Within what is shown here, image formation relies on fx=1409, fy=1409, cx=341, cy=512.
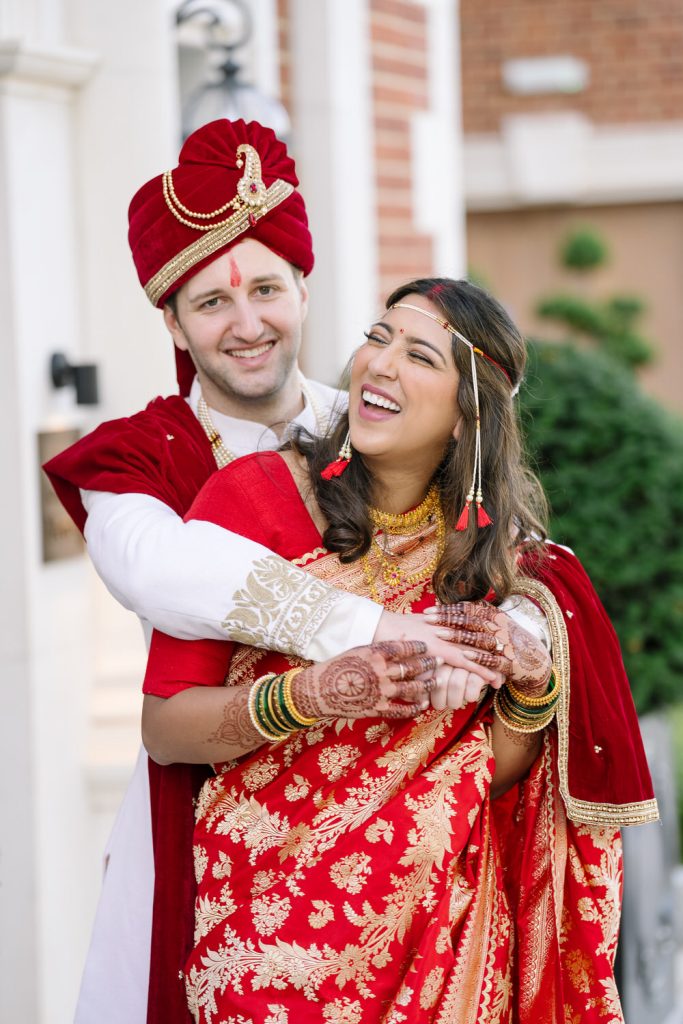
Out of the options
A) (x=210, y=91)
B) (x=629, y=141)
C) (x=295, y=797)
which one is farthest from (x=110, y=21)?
(x=629, y=141)

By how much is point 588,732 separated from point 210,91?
8.57ft

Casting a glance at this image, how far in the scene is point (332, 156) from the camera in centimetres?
521

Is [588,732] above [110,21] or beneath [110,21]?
beneath

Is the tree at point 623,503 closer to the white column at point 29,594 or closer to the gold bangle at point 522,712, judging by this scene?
the white column at point 29,594

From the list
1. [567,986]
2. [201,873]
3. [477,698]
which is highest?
[477,698]

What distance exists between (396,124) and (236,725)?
3.96 meters

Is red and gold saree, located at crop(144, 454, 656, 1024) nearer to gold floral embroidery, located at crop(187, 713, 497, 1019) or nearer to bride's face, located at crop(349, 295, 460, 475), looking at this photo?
gold floral embroidery, located at crop(187, 713, 497, 1019)

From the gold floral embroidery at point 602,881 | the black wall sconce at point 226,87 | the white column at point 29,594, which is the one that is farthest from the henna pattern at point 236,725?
the black wall sconce at point 226,87

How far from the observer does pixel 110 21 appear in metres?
3.83

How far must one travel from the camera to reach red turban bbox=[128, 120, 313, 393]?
8.30 ft

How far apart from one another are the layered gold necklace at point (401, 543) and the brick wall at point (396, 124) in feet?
10.7

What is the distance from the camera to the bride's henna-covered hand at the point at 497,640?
2109mm

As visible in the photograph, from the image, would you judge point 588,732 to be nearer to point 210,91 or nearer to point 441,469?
point 441,469

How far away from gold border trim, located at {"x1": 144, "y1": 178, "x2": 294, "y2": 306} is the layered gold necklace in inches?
23.4
